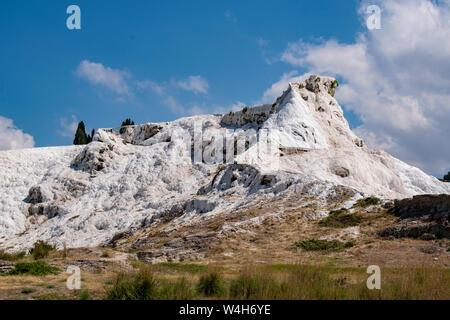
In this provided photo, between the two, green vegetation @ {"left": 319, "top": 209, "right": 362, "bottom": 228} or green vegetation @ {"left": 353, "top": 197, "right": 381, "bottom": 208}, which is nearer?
green vegetation @ {"left": 319, "top": 209, "right": 362, "bottom": 228}

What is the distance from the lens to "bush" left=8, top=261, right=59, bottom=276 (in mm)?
13117

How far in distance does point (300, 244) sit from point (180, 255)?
5394 millimetres

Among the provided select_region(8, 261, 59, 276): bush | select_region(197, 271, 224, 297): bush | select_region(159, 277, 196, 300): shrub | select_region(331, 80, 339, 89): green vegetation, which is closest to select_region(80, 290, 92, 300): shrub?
select_region(159, 277, 196, 300): shrub

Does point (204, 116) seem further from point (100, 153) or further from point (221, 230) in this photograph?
point (221, 230)

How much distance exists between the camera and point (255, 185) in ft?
91.6

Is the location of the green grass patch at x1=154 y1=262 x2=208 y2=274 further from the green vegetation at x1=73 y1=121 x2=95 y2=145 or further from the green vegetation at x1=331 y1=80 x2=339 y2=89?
the green vegetation at x1=73 y1=121 x2=95 y2=145

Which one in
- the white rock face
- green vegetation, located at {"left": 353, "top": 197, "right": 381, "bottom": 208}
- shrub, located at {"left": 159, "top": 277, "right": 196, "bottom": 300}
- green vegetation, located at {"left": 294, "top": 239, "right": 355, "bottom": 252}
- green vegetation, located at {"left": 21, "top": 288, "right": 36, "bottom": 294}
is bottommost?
green vegetation, located at {"left": 21, "top": 288, "right": 36, "bottom": 294}

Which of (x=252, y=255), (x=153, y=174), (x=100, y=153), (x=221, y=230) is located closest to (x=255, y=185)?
(x=221, y=230)

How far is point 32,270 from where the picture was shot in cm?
1327

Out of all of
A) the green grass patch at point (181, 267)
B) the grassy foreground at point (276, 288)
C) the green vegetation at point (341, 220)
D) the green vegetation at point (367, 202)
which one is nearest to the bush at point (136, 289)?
the grassy foreground at point (276, 288)

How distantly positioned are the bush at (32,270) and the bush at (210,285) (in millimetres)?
6023

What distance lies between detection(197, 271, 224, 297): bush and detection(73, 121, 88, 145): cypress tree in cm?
7329

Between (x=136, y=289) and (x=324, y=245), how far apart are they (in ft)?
35.9

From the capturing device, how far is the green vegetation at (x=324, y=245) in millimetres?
17781
